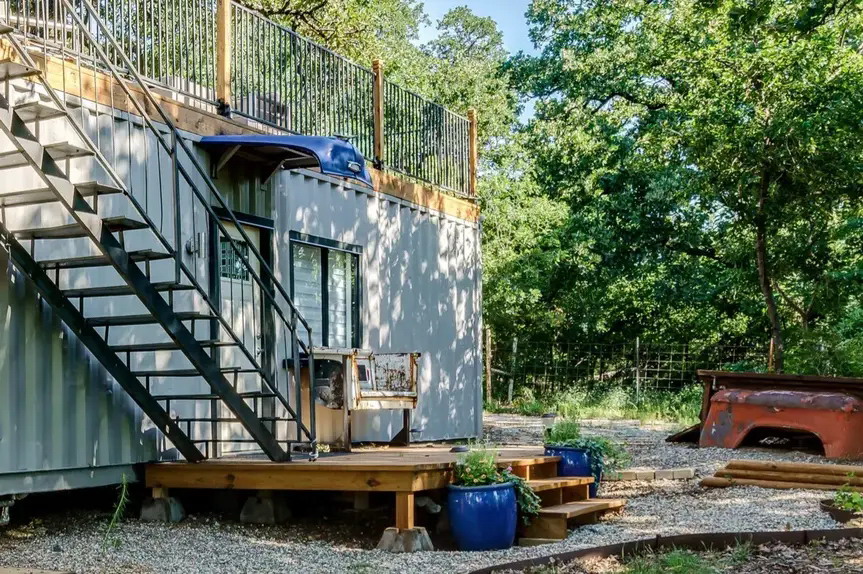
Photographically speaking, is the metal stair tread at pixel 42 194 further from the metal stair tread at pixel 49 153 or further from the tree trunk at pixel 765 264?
the tree trunk at pixel 765 264

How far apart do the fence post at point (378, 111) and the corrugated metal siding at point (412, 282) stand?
17.6 inches

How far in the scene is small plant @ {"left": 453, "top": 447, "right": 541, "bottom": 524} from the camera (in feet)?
22.9

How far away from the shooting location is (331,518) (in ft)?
26.6

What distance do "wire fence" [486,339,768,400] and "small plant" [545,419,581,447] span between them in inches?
491

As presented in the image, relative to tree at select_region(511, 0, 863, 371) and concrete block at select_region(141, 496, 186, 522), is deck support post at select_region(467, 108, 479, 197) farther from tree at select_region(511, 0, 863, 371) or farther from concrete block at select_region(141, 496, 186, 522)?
concrete block at select_region(141, 496, 186, 522)

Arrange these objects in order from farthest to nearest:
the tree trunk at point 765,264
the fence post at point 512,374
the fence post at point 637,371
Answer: the fence post at point 512,374, the fence post at point 637,371, the tree trunk at point 765,264

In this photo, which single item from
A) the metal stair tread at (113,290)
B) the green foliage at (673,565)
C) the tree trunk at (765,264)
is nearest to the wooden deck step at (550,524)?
the green foliage at (673,565)

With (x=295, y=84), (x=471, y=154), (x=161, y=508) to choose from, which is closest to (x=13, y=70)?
(x=161, y=508)

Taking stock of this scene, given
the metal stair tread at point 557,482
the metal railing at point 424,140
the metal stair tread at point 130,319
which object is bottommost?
the metal stair tread at point 557,482

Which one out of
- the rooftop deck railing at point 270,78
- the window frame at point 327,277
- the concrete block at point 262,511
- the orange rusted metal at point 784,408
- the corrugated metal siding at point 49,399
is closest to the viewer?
the corrugated metal siding at point 49,399

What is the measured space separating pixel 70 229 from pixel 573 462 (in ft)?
14.2

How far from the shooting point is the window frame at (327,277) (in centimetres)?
986

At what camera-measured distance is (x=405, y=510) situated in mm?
6887

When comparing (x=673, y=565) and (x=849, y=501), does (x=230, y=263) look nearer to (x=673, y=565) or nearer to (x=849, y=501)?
(x=673, y=565)
